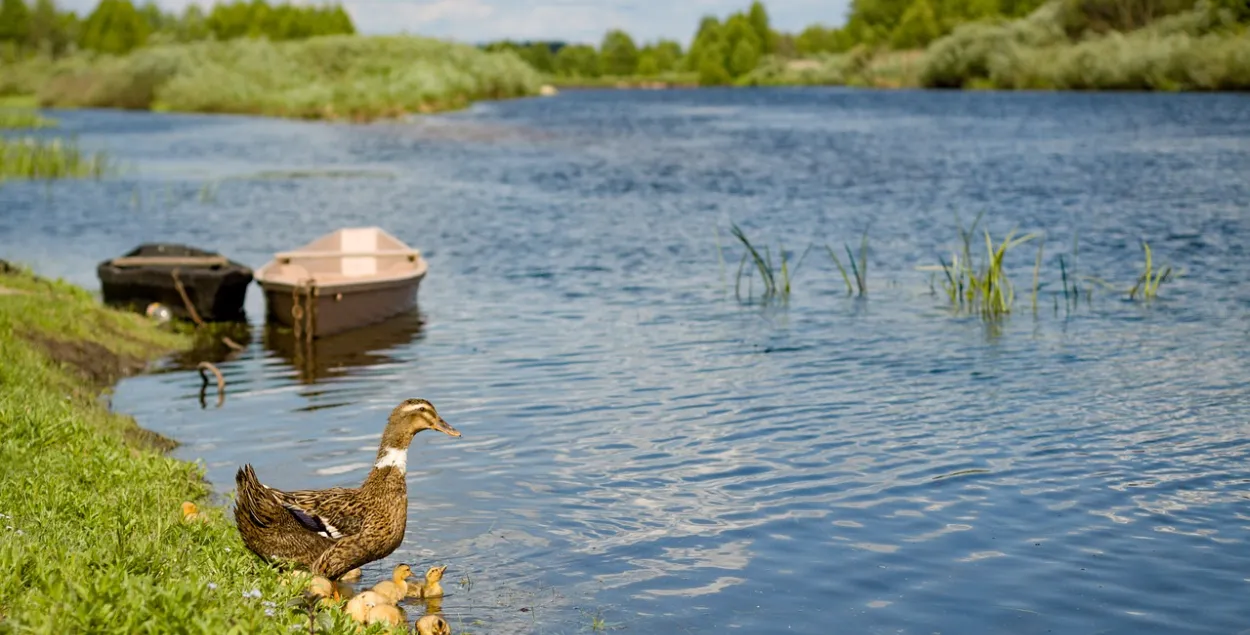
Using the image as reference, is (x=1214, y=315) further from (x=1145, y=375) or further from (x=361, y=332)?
(x=361, y=332)

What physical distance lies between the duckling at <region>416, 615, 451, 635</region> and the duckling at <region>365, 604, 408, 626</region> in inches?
5.8

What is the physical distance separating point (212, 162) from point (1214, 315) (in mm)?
49044

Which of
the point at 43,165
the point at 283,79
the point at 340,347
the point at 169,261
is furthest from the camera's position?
the point at 283,79

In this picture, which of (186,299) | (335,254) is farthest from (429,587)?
(335,254)

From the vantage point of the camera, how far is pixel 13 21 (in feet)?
566

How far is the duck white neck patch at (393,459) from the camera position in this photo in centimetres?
1034

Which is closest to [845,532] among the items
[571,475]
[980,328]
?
[571,475]

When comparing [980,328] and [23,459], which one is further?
[980,328]

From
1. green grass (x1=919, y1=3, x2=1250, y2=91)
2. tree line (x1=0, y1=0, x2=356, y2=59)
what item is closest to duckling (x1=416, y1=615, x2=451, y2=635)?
green grass (x1=919, y1=3, x2=1250, y2=91)

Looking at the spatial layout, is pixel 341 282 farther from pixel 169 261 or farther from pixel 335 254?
pixel 169 261

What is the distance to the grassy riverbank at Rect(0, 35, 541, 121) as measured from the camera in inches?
4360

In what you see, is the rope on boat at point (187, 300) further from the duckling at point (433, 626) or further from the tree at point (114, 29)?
the tree at point (114, 29)

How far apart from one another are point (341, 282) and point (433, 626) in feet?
44.8

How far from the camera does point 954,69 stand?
456ft
